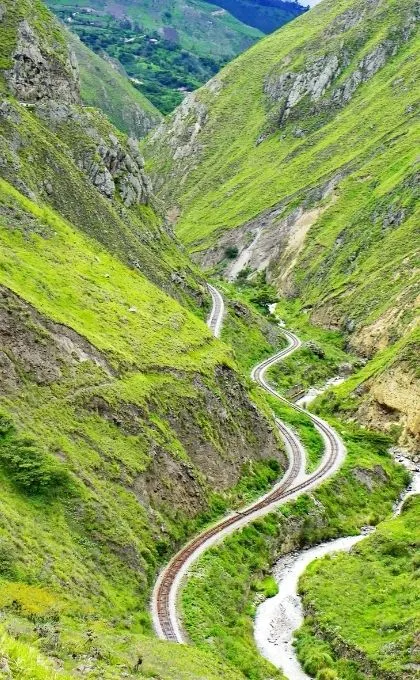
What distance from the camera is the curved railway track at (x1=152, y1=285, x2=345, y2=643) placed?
50984 mm

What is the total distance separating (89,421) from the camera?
61781 mm

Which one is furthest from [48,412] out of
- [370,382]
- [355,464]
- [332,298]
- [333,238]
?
[333,238]

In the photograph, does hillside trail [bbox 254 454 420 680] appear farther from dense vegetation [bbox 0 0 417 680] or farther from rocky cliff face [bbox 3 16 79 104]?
rocky cliff face [bbox 3 16 79 104]

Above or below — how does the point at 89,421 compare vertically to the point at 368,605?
below

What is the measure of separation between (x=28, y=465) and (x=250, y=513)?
24815 millimetres

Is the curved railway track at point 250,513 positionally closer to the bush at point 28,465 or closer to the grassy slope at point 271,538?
the grassy slope at point 271,538

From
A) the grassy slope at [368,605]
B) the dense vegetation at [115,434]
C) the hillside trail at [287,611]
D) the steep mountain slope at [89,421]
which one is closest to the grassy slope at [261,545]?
the dense vegetation at [115,434]

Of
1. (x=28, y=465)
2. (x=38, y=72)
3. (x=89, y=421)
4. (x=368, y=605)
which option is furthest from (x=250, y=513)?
(x=38, y=72)

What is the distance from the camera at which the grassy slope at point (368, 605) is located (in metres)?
50.2

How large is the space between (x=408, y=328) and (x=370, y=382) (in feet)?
58.5

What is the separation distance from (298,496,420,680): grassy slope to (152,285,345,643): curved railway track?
7998mm

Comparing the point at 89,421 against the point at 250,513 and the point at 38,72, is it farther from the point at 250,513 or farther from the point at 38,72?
the point at 38,72

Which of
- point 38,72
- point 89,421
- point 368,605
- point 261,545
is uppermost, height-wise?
point 38,72

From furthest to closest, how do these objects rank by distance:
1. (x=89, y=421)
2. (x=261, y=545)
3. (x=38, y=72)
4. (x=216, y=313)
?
(x=216, y=313) → (x=38, y=72) → (x=261, y=545) → (x=89, y=421)
